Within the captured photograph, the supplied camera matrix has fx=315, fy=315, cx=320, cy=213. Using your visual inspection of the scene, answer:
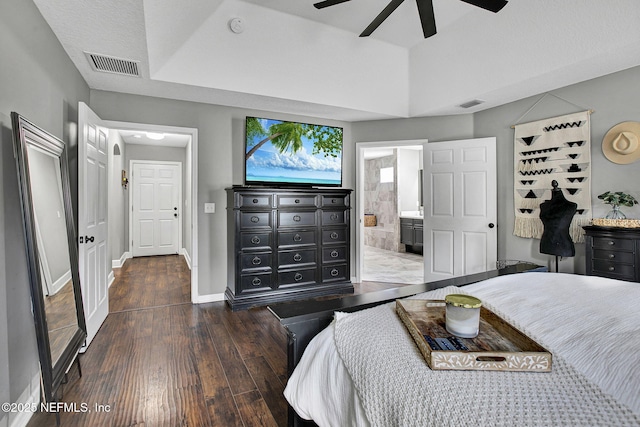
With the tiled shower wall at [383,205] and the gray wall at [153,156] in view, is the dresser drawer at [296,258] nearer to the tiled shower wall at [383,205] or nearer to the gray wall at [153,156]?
the gray wall at [153,156]

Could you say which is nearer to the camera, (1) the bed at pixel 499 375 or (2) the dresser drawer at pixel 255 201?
(1) the bed at pixel 499 375

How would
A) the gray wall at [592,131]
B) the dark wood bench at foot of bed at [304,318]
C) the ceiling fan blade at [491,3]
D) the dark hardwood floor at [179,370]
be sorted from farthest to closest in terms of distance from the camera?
the gray wall at [592,131]
the ceiling fan blade at [491,3]
the dark hardwood floor at [179,370]
the dark wood bench at foot of bed at [304,318]

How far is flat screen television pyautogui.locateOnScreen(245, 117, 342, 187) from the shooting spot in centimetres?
384

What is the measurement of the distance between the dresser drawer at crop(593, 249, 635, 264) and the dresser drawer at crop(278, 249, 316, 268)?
269 centimetres

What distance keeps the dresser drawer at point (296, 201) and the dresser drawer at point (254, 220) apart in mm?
201

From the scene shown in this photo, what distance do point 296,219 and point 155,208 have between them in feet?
14.4

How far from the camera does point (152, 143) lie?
20.8ft

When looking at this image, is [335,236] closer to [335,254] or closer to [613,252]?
[335,254]

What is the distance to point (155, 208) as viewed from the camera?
22.0 feet

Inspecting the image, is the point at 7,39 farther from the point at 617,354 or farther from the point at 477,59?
the point at 477,59

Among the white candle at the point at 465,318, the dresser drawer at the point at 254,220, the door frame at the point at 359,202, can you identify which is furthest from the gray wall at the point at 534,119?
the white candle at the point at 465,318

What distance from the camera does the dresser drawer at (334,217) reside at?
390 centimetres

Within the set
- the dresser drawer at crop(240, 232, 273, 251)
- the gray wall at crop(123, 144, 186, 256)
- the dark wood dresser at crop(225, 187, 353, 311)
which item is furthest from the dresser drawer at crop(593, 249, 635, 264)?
the gray wall at crop(123, 144, 186, 256)

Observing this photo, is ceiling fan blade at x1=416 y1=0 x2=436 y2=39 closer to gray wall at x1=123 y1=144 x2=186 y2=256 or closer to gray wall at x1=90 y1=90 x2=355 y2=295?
gray wall at x1=90 y1=90 x2=355 y2=295
